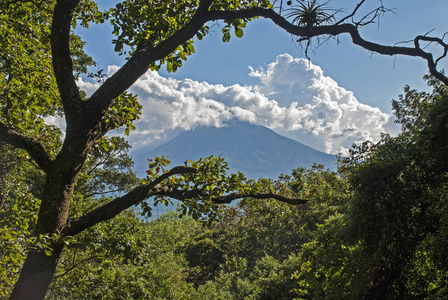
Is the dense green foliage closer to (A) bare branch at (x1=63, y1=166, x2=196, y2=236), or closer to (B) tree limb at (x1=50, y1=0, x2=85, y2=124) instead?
(A) bare branch at (x1=63, y1=166, x2=196, y2=236)

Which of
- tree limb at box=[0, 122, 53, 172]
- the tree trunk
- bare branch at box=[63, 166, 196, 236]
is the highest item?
tree limb at box=[0, 122, 53, 172]

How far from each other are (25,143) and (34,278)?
155 cm

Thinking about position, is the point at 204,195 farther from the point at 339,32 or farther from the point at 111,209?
the point at 339,32

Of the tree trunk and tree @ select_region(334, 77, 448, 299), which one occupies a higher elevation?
tree @ select_region(334, 77, 448, 299)

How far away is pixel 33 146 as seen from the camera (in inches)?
138

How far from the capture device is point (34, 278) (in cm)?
310

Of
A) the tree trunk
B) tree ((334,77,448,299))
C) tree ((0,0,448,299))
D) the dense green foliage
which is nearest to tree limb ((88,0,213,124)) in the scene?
tree ((0,0,448,299))

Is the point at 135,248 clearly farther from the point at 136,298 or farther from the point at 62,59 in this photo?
the point at 62,59

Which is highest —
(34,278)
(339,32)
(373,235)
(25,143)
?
(339,32)

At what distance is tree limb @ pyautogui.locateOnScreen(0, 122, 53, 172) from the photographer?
11.3 ft

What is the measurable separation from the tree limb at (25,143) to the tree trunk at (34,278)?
3.42 ft

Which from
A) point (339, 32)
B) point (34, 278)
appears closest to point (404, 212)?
point (339, 32)

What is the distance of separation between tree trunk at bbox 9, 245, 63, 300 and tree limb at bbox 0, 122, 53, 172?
1.04 metres

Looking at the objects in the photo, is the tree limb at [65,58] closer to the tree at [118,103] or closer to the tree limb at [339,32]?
the tree at [118,103]
